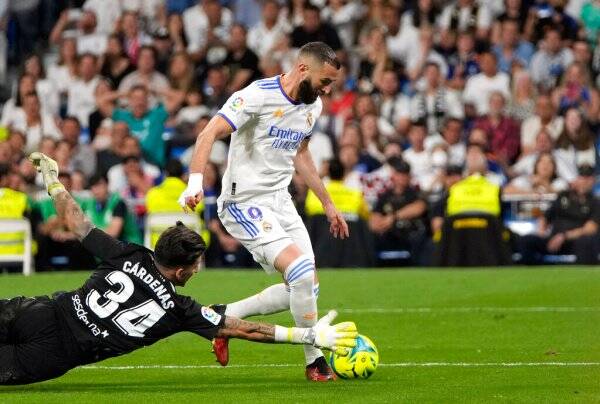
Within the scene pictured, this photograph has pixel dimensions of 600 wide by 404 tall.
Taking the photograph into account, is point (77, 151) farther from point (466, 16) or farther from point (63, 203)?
point (63, 203)

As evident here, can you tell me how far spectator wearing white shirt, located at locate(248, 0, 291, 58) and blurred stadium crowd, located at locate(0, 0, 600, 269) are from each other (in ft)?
0.11

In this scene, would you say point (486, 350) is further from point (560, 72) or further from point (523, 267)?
point (560, 72)

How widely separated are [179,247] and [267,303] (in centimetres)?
163

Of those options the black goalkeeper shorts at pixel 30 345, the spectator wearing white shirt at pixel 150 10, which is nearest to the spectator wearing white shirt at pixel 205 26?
the spectator wearing white shirt at pixel 150 10

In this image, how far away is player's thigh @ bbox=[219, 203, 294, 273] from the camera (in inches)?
395

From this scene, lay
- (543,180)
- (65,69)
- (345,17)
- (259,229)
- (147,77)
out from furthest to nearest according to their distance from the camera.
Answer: (65,69)
(345,17)
(147,77)
(543,180)
(259,229)

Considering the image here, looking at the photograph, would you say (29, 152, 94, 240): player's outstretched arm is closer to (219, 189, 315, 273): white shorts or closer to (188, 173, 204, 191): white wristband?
(188, 173, 204, 191): white wristband

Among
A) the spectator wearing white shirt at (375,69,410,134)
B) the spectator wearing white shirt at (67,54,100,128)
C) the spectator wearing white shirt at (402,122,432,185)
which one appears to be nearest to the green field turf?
the spectator wearing white shirt at (402,122,432,185)

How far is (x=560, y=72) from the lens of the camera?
23641 mm

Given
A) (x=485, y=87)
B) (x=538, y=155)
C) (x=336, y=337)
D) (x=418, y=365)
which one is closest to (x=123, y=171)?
(x=485, y=87)

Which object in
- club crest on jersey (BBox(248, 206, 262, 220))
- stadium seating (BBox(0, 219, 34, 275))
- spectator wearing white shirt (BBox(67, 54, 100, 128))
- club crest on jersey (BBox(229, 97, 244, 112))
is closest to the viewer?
club crest on jersey (BBox(229, 97, 244, 112))

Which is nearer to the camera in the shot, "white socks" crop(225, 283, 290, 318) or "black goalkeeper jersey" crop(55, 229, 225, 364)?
"black goalkeeper jersey" crop(55, 229, 225, 364)

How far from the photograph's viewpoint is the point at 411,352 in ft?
38.7

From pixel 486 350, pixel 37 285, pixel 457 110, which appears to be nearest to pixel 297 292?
pixel 486 350
